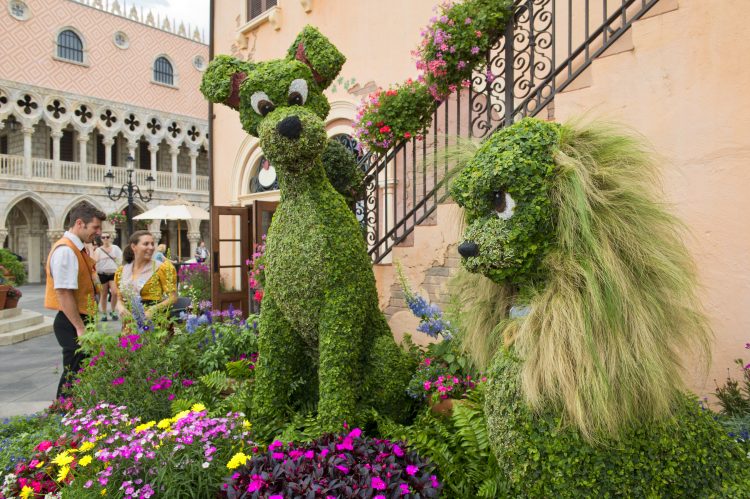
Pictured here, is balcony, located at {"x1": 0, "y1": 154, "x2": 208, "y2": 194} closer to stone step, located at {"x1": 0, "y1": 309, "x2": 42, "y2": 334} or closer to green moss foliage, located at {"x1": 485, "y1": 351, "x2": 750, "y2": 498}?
stone step, located at {"x1": 0, "y1": 309, "x2": 42, "y2": 334}

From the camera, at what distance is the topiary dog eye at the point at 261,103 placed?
8.18ft

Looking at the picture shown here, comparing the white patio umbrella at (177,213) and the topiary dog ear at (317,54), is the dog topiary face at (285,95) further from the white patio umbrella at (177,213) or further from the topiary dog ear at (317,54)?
the white patio umbrella at (177,213)

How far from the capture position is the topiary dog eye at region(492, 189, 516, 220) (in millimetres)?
1654

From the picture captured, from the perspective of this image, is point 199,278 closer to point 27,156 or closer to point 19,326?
point 19,326

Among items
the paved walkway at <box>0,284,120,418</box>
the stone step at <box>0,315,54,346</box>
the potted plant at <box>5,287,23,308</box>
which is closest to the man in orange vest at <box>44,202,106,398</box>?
the paved walkway at <box>0,284,120,418</box>

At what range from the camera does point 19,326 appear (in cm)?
901

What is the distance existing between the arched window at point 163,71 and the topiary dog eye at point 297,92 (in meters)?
24.9

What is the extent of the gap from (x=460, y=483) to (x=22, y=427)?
344cm

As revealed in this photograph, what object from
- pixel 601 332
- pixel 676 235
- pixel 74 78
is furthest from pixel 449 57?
pixel 74 78

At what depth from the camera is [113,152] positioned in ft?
81.4

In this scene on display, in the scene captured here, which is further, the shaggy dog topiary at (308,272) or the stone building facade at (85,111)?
the stone building facade at (85,111)

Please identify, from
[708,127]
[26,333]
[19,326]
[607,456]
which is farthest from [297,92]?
[19,326]

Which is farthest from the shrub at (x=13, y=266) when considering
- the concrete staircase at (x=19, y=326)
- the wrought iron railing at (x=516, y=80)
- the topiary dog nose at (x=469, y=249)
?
the topiary dog nose at (x=469, y=249)

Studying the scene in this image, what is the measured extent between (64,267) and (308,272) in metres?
2.52
